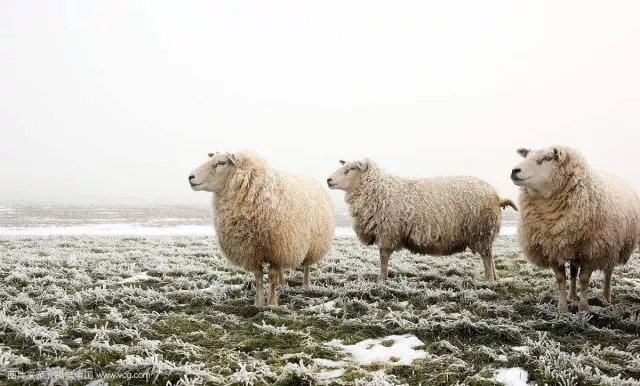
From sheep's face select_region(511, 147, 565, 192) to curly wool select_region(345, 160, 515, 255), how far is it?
2.60m

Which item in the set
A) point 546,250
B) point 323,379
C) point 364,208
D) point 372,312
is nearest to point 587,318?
point 546,250

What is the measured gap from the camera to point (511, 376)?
4496 mm

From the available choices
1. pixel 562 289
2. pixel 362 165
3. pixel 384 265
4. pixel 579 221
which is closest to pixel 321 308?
pixel 384 265

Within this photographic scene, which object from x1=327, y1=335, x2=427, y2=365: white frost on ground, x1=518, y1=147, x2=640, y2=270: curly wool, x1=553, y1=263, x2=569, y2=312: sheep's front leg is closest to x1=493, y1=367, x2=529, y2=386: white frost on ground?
x1=327, y1=335, x2=427, y2=365: white frost on ground

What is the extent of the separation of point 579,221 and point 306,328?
446 cm

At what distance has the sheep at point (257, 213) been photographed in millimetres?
7664

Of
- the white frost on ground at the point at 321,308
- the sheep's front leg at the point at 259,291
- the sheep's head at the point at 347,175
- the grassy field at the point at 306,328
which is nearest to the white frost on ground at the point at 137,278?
the grassy field at the point at 306,328

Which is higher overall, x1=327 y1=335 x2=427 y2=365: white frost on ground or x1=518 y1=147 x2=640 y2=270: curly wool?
x1=518 y1=147 x2=640 y2=270: curly wool

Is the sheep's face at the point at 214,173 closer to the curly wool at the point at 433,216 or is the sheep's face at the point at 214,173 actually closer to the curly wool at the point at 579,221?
the curly wool at the point at 433,216

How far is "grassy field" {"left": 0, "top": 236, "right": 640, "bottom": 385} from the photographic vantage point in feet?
14.9

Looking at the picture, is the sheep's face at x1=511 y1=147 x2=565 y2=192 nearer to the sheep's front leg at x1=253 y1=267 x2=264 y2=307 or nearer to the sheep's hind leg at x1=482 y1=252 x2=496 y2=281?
the sheep's hind leg at x1=482 y1=252 x2=496 y2=281

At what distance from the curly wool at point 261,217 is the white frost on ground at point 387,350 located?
244 cm

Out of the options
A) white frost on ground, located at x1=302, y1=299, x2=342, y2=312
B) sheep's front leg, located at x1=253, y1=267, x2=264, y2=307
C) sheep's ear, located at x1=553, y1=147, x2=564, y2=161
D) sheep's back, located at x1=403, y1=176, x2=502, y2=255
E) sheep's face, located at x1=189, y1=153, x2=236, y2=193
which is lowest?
white frost on ground, located at x1=302, y1=299, x2=342, y2=312

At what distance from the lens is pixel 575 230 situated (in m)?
6.80
